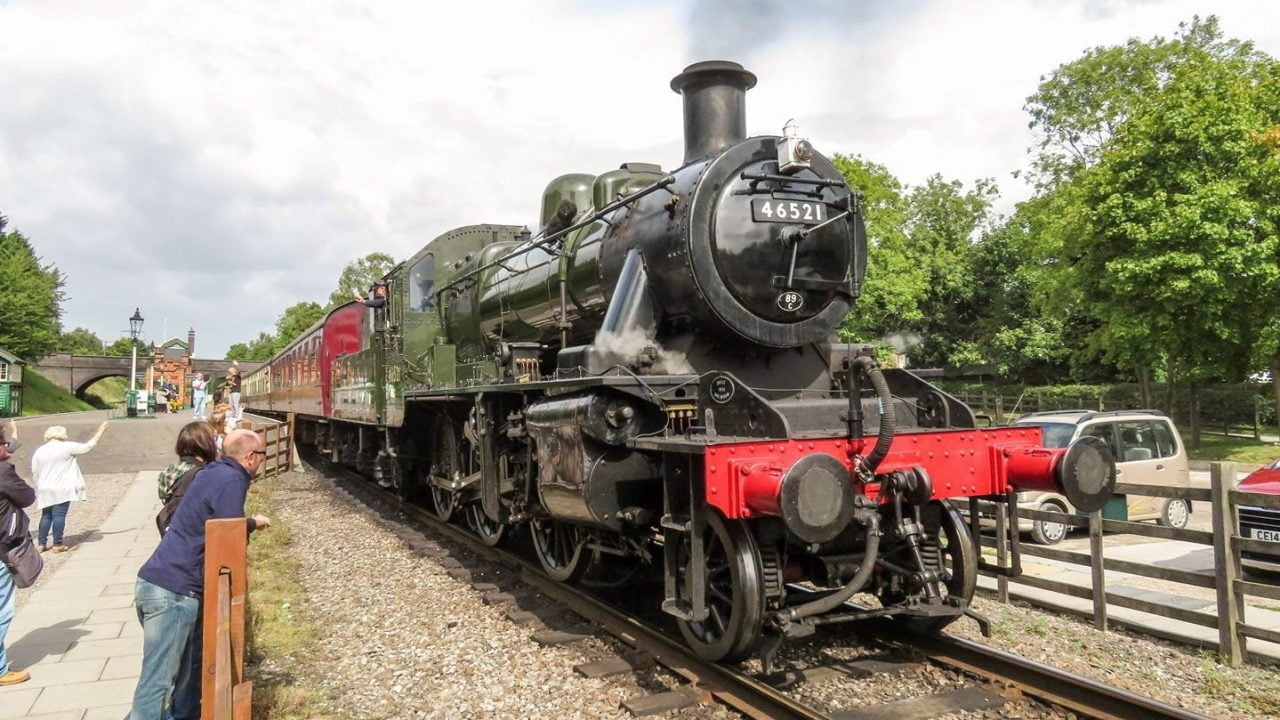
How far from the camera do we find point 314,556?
873 centimetres

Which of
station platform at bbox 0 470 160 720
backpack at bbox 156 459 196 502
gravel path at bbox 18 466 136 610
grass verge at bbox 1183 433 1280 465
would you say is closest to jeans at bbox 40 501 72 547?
gravel path at bbox 18 466 136 610

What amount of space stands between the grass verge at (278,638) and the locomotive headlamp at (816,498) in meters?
2.76

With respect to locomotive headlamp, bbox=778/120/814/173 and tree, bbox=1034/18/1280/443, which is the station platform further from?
tree, bbox=1034/18/1280/443

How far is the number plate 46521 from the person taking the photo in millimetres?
5414

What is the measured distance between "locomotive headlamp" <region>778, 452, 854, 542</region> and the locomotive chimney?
3071 mm

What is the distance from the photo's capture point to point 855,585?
418cm

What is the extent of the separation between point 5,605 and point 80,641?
0.92 m

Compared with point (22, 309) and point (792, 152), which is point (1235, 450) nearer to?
point (792, 152)

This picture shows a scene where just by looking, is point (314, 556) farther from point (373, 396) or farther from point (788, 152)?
point (788, 152)

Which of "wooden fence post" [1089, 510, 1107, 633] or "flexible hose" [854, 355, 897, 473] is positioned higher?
"flexible hose" [854, 355, 897, 473]

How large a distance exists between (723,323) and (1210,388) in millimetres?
26852

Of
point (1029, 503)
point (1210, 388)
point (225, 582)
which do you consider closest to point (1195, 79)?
point (1210, 388)

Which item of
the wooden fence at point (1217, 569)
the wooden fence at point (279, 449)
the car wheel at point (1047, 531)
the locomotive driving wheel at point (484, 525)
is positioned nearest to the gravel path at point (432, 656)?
the locomotive driving wheel at point (484, 525)

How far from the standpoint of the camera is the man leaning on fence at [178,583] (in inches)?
146
